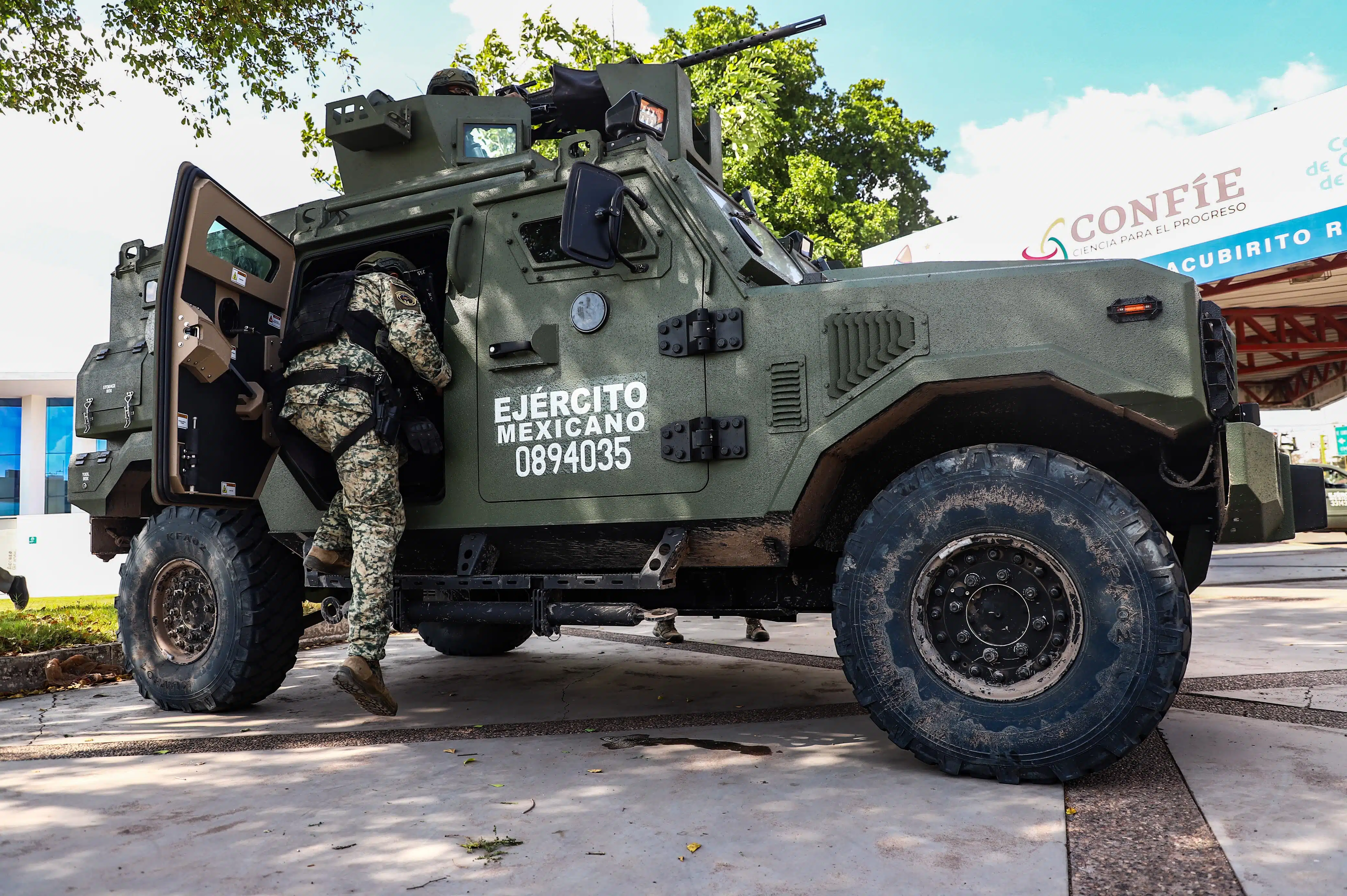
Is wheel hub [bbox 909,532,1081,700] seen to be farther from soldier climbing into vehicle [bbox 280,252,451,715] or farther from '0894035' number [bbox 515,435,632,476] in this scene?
soldier climbing into vehicle [bbox 280,252,451,715]

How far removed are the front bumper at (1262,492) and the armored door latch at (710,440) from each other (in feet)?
5.15

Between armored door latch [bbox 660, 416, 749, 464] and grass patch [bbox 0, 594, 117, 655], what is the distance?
13.7 feet

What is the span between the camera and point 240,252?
439cm

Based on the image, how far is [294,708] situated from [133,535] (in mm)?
1468

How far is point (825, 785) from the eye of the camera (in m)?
2.87

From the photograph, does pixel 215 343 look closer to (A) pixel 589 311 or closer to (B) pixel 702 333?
(A) pixel 589 311

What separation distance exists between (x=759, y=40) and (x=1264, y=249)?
29.2 feet

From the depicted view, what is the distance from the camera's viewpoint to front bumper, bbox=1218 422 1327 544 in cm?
303

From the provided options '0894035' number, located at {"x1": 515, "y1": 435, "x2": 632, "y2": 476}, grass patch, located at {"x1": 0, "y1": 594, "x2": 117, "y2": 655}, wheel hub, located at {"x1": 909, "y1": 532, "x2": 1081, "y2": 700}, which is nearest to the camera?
wheel hub, located at {"x1": 909, "y1": 532, "x2": 1081, "y2": 700}

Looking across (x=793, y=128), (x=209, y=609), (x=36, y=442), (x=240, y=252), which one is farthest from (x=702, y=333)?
(x=36, y=442)

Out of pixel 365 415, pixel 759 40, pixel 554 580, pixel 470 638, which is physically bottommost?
pixel 470 638

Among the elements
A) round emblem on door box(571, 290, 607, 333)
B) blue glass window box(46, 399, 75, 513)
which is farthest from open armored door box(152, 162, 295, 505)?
blue glass window box(46, 399, 75, 513)

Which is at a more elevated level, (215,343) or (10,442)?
(10,442)

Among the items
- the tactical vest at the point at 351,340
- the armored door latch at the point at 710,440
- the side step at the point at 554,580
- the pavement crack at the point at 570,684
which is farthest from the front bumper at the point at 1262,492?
the tactical vest at the point at 351,340
